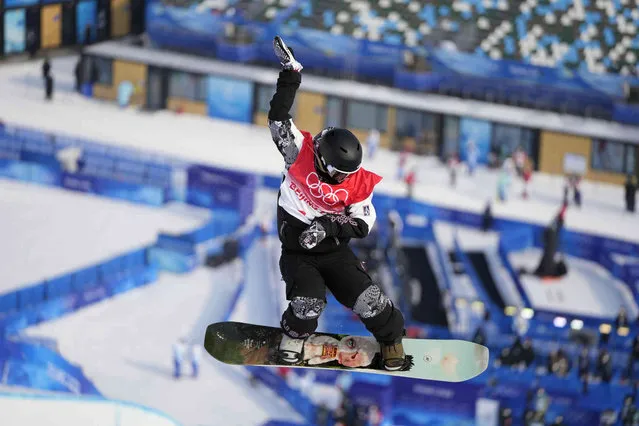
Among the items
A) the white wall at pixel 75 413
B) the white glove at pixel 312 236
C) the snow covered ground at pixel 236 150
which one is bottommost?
the snow covered ground at pixel 236 150

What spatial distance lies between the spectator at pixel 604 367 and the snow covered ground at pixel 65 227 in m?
10.3

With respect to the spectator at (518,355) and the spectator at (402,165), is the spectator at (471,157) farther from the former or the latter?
the spectator at (518,355)

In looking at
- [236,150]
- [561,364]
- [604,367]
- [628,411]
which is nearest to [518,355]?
[561,364]

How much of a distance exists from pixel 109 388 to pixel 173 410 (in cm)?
131

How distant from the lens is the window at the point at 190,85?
135ft

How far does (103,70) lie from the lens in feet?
138

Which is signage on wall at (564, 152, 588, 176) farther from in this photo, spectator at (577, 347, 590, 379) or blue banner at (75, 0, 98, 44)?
blue banner at (75, 0, 98, 44)

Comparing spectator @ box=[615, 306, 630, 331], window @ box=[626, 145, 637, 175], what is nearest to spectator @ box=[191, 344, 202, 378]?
spectator @ box=[615, 306, 630, 331]

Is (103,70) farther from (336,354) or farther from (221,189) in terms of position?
(336,354)

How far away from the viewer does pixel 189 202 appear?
1340 inches

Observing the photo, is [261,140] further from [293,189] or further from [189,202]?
[293,189]

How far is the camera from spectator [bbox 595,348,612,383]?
25453 mm

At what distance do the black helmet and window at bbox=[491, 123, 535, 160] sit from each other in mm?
29404

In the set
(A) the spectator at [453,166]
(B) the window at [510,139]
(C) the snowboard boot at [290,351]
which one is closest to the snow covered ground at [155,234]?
(A) the spectator at [453,166]
